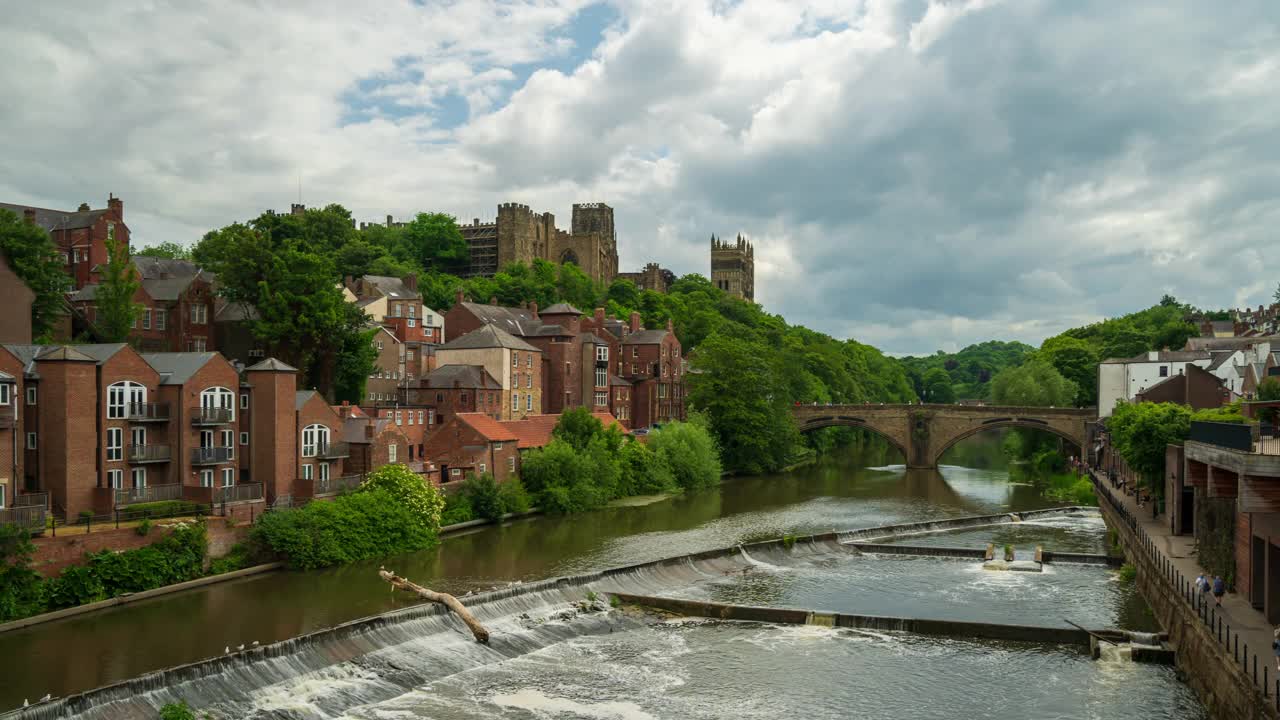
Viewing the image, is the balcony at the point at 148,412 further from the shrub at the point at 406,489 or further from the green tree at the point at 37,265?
the green tree at the point at 37,265

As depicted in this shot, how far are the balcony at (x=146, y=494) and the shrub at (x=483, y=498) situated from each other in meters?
13.9

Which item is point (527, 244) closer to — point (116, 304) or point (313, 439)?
point (116, 304)

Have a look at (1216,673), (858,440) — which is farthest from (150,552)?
(858,440)

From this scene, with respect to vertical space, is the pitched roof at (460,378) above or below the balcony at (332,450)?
above

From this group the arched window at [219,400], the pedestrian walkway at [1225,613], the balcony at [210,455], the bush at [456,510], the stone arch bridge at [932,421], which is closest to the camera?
the pedestrian walkway at [1225,613]

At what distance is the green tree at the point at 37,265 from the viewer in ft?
164

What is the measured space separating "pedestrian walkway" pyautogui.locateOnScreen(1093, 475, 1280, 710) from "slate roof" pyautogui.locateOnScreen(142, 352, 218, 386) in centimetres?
3564

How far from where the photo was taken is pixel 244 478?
Result: 4262cm

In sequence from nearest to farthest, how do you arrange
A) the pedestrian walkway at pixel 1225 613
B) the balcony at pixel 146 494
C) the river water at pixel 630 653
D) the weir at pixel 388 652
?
the pedestrian walkway at pixel 1225 613
the weir at pixel 388 652
the river water at pixel 630 653
the balcony at pixel 146 494

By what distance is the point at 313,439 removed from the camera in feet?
148

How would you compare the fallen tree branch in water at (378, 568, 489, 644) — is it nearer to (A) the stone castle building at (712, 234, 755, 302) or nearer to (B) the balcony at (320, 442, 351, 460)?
(B) the balcony at (320, 442, 351, 460)

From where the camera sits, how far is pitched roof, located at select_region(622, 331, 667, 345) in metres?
84.0

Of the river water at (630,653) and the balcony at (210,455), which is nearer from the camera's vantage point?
the river water at (630,653)

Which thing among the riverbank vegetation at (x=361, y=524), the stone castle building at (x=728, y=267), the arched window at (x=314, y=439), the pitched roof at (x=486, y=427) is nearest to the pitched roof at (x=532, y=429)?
the pitched roof at (x=486, y=427)
